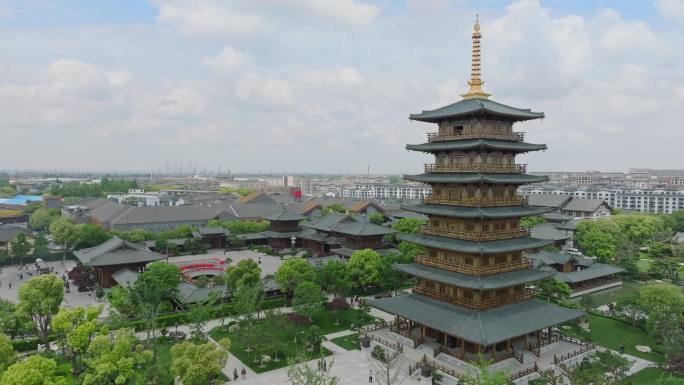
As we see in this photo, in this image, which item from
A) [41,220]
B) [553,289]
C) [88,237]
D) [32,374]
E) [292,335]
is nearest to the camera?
[32,374]

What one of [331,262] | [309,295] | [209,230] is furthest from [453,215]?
[209,230]

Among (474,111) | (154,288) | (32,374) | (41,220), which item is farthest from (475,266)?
(41,220)

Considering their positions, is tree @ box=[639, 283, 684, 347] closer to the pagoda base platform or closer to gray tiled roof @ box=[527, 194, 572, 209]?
the pagoda base platform

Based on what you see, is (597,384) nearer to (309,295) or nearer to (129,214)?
(309,295)

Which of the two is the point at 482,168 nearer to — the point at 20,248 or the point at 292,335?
the point at 292,335

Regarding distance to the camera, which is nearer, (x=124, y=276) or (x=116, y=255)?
(x=124, y=276)

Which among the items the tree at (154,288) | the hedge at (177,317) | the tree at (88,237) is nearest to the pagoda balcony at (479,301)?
the hedge at (177,317)

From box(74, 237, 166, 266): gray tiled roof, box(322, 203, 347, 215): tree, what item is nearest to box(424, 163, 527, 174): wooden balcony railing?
box(74, 237, 166, 266): gray tiled roof
